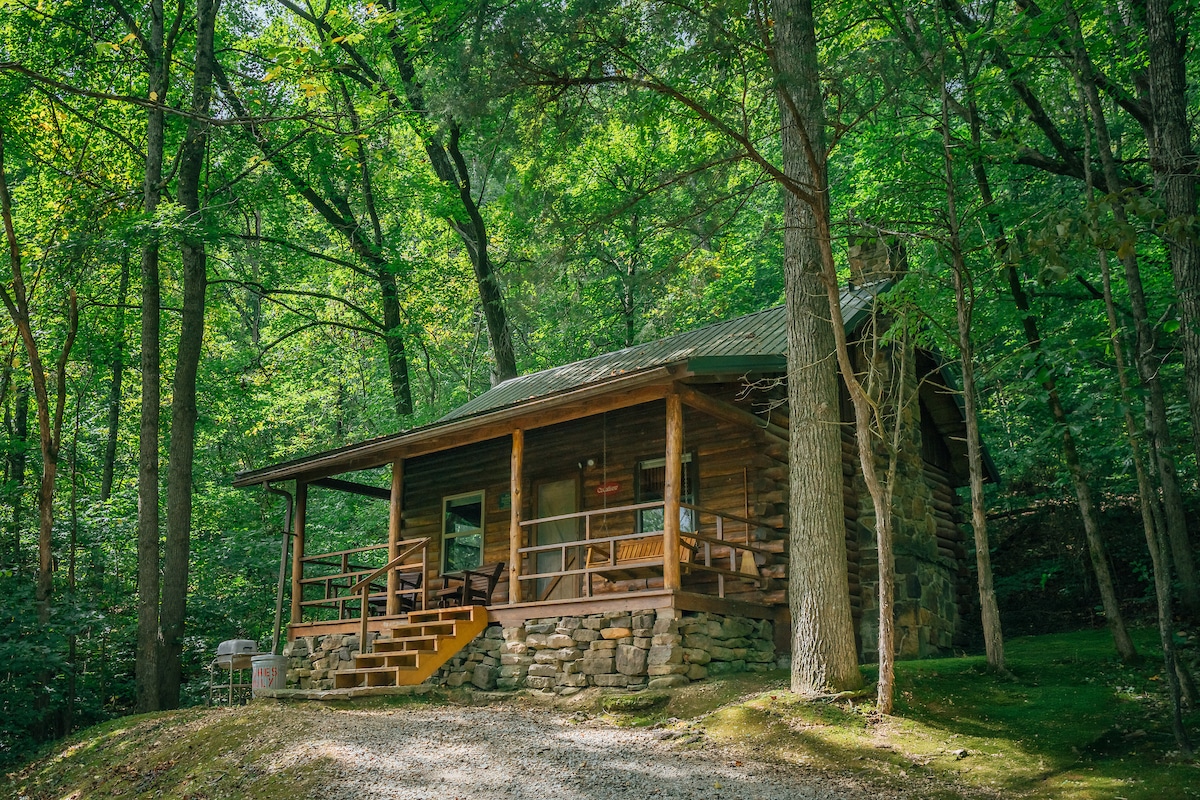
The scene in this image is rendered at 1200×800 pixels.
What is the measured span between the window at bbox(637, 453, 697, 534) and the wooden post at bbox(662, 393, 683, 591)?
224cm

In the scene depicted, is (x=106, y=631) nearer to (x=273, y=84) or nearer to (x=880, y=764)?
(x=273, y=84)

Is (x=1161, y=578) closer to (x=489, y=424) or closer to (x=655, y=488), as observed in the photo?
(x=655, y=488)

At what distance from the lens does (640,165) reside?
2453cm

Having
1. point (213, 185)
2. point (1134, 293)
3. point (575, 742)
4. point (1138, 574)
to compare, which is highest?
point (213, 185)

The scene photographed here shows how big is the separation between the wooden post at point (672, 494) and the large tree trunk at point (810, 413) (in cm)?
168

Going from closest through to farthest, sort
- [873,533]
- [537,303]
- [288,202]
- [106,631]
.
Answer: [537,303] → [873,533] → [106,631] → [288,202]

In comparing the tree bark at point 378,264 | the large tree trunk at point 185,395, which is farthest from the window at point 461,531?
the tree bark at point 378,264

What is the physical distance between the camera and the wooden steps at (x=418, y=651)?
1229cm

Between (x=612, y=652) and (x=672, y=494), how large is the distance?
201cm

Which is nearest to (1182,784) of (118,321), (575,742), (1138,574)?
(575,742)

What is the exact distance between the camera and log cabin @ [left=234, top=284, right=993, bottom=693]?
1120 cm

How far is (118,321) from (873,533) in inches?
569

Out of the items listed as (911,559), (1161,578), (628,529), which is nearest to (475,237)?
(628,529)

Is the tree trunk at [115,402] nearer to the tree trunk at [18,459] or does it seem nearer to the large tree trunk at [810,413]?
the tree trunk at [18,459]
